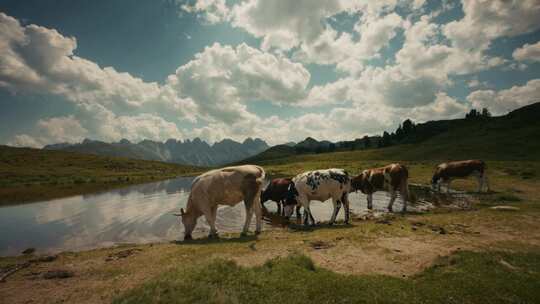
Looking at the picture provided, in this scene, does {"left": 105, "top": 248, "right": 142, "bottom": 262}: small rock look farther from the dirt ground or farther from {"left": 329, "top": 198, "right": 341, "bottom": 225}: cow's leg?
{"left": 329, "top": 198, "right": 341, "bottom": 225}: cow's leg

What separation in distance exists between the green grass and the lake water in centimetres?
910

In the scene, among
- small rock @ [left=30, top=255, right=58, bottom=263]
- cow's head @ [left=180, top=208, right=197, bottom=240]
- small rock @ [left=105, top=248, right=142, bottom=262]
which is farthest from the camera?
cow's head @ [left=180, top=208, right=197, bottom=240]

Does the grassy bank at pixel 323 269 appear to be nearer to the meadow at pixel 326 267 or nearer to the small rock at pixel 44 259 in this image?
the meadow at pixel 326 267

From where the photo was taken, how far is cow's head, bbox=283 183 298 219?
18.0 metres

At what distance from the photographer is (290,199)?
18547 mm

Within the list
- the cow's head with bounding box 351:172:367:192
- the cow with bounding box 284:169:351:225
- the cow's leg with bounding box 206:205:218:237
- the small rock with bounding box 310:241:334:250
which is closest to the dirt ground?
the small rock with bounding box 310:241:334:250

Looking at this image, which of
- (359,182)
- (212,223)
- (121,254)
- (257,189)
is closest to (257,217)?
(257,189)

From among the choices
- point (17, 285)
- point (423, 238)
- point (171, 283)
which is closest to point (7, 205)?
point (17, 285)

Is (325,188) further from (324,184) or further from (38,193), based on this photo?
(38,193)

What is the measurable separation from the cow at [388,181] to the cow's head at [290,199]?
291 inches

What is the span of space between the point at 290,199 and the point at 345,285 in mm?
11130

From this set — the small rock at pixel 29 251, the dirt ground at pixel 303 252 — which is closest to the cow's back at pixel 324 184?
the dirt ground at pixel 303 252

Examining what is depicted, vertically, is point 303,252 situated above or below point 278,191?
below

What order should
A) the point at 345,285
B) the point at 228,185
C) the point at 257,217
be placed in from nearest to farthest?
the point at 345,285
the point at 228,185
the point at 257,217
